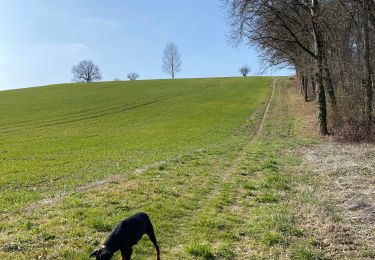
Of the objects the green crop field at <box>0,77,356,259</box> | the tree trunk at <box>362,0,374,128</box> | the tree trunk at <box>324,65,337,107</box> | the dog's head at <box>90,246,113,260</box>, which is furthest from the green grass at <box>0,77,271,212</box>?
the tree trunk at <box>362,0,374,128</box>

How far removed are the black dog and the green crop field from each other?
1218mm

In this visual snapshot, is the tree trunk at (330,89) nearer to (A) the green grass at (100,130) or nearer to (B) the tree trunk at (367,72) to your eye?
(B) the tree trunk at (367,72)

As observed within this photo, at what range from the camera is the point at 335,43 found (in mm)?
27500

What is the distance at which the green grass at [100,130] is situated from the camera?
18250 millimetres

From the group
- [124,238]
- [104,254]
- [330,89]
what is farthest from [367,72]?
[104,254]

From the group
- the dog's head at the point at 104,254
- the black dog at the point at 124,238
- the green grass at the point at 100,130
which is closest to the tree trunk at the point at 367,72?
the green grass at the point at 100,130

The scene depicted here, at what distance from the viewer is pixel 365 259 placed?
7203 mm

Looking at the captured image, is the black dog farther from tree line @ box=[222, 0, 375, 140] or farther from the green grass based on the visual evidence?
tree line @ box=[222, 0, 375, 140]

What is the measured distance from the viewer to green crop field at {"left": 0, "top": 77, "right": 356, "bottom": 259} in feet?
26.2

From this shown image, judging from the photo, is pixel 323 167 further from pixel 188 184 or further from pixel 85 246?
pixel 85 246

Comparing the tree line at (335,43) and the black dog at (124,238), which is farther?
the tree line at (335,43)

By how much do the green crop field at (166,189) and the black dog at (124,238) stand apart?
1.22m

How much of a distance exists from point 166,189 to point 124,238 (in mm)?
6327

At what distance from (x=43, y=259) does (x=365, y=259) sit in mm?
5806
